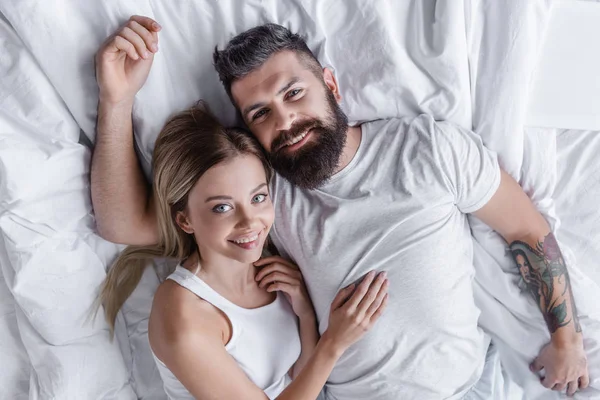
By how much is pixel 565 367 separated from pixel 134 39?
1326 millimetres

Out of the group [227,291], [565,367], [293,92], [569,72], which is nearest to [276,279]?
[227,291]

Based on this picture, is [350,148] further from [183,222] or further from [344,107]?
[183,222]

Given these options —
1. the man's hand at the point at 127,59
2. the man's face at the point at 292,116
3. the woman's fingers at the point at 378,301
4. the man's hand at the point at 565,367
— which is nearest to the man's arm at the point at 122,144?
the man's hand at the point at 127,59

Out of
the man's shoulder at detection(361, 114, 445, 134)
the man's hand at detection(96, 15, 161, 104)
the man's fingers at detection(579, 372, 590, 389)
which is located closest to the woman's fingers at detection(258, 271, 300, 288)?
the man's shoulder at detection(361, 114, 445, 134)

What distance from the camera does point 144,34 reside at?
1.28 m

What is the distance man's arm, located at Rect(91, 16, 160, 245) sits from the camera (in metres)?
1.29

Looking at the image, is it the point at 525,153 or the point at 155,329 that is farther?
the point at 525,153

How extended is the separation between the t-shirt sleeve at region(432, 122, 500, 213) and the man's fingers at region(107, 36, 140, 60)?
28.6 inches

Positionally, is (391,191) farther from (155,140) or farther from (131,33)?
(131,33)

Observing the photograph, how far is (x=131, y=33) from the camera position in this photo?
4.18 ft

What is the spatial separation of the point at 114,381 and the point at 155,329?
1.21ft

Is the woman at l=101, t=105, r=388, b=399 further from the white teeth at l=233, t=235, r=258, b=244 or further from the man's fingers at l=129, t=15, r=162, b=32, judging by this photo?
the man's fingers at l=129, t=15, r=162, b=32

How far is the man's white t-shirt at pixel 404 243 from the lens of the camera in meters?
1.40

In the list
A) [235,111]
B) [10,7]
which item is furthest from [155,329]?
[10,7]
